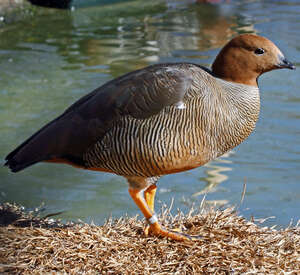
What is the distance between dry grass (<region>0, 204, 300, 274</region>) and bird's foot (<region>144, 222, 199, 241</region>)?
4 cm

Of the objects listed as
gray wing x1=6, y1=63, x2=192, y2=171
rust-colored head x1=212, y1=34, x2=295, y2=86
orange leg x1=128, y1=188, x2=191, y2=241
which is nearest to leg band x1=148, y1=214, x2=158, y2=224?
orange leg x1=128, y1=188, x2=191, y2=241

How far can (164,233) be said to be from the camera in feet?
13.5

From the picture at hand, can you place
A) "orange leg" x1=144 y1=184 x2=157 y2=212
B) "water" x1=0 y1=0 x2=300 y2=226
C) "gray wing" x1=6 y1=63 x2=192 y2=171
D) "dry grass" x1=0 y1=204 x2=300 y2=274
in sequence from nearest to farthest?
1. "dry grass" x1=0 y1=204 x2=300 y2=274
2. "gray wing" x1=6 y1=63 x2=192 y2=171
3. "orange leg" x1=144 y1=184 x2=157 y2=212
4. "water" x1=0 y1=0 x2=300 y2=226

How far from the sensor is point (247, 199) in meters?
5.63

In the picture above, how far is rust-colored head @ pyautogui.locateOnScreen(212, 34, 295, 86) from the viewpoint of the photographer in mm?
4113

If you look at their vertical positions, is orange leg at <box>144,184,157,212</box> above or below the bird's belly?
below

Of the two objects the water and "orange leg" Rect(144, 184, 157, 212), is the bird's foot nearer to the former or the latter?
"orange leg" Rect(144, 184, 157, 212)

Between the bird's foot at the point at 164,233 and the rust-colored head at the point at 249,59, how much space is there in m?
1.10

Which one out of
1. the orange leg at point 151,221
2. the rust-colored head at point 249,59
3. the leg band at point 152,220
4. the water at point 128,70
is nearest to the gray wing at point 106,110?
the rust-colored head at point 249,59

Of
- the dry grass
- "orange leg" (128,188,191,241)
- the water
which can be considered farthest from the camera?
the water

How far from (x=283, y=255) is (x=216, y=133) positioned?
0.88 meters

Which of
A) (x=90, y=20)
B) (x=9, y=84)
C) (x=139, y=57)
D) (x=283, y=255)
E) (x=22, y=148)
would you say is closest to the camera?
(x=283, y=255)

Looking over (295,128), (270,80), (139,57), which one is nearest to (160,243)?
(295,128)

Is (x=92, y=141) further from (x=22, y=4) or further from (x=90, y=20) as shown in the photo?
(x=22, y=4)
